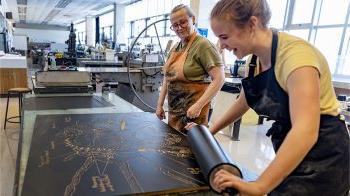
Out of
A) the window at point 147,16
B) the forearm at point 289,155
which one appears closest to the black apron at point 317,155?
the forearm at point 289,155

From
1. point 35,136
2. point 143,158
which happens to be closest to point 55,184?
point 143,158

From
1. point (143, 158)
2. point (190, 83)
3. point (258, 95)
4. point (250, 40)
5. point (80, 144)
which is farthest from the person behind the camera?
point (190, 83)

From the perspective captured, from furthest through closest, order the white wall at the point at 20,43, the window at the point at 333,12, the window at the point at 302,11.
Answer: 1. the white wall at the point at 20,43
2. the window at the point at 302,11
3. the window at the point at 333,12

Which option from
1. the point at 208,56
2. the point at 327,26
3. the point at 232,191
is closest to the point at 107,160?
the point at 232,191

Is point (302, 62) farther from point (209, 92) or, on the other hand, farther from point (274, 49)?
point (209, 92)

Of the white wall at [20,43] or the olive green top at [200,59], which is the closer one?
the olive green top at [200,59]

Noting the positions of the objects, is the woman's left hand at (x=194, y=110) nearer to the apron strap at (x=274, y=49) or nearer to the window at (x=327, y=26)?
the apron strap at (x=274, y=49)

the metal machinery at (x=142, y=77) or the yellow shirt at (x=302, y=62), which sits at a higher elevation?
the yellow shirt at (x=302, y=62)

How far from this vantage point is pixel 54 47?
1055 cm

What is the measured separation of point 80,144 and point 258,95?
2.58 feet

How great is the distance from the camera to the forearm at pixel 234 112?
1062mm

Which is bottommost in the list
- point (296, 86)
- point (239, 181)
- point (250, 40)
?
point (239, 181)

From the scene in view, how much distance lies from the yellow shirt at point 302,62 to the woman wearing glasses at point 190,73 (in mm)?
819

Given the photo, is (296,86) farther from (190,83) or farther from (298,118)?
(190,83)
